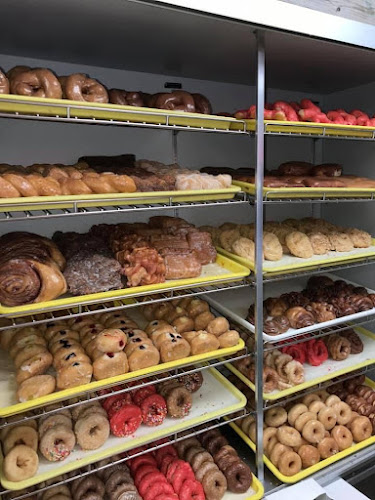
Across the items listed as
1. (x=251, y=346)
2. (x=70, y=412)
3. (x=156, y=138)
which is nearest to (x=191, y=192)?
(x=156, y=138)

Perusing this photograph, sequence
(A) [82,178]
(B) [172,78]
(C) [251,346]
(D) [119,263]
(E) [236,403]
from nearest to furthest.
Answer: (A) [82,178] < (D) [119,263] < (E) [236,403] < (C) [251,346] < (B) [172,78]

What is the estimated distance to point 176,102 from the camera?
1650 mm

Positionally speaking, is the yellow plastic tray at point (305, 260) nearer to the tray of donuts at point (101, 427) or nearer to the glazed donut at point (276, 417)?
the tray of donuts at point (101, 427)

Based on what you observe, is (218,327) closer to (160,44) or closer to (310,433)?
(310,433)

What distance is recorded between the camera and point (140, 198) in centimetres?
150

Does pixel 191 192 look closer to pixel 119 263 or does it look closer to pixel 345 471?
pixel 119 263

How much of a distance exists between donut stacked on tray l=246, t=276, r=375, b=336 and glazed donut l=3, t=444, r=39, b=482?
1.06 m

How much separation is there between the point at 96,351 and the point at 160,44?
125cm

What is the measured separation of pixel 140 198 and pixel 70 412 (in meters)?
0.93

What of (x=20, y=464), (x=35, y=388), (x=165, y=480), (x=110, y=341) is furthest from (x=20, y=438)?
(x=165, y=480)

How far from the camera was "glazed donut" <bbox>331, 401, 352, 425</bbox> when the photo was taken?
2109mm

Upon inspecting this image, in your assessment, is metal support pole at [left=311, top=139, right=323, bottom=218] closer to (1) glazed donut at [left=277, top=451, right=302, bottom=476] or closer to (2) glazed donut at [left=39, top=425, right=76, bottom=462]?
(1) glazed donut at [left=277, top=451, right=302, bottom=476]

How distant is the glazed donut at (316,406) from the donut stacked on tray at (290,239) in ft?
2.55

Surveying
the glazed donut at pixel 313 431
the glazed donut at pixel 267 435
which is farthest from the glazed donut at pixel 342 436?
the glazed donut at pixel 267 435
